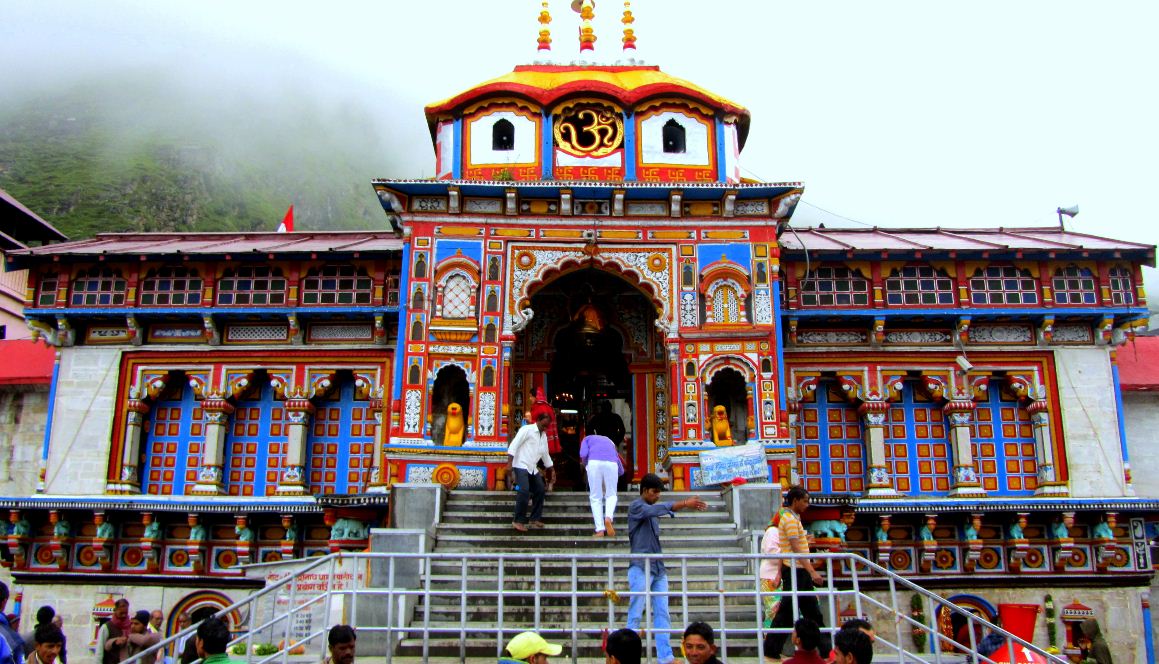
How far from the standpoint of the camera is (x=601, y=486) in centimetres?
1414

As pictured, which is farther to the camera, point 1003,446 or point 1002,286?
point 1002,286

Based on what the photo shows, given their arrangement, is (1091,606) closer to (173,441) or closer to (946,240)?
(946,240)

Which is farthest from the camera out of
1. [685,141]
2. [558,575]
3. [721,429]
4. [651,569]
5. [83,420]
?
[83,420]

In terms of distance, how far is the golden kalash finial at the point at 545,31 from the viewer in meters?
21.5

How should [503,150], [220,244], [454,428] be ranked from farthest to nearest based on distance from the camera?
1. [220,244]
2. [503,150]
3. [454,428]

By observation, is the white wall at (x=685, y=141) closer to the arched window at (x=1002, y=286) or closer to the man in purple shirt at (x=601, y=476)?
the arched window at (x=1002, y=286)

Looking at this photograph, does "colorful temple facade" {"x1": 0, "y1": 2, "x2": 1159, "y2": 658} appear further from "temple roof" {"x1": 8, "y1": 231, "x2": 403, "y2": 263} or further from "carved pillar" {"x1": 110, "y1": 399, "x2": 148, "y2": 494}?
"temple roof" {"x1": 8, "y1": 231, "x2": 403, "y2": 263}

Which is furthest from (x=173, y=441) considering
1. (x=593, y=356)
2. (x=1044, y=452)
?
(x=1044, y=452)

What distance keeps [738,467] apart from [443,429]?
5402 mm

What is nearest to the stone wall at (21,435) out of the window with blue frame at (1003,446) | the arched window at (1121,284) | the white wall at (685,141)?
the white wall at (685,141)

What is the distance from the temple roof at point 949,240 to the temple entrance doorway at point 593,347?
348 cm

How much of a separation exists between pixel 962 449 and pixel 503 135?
11116mm

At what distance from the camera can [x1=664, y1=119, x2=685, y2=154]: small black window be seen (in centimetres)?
1953

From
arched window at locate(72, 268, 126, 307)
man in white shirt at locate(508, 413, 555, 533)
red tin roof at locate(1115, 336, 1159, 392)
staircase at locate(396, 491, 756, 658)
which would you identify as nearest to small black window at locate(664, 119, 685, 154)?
staircase at locate(396, 491, 756, 658)
